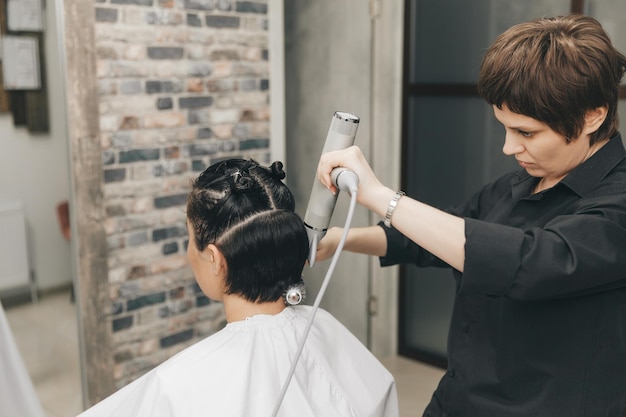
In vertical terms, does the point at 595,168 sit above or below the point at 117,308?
above

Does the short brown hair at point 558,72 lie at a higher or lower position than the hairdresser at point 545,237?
higher

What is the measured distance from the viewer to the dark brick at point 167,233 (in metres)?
2.77

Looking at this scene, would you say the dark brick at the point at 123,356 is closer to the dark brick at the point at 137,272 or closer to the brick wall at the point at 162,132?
the brick wall at the point at 162,132

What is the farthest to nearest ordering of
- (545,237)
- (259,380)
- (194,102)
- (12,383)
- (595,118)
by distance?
(194,102) < (12,383) < (259,380) < (595,118) < (545,237)

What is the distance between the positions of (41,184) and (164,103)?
759 millimetres

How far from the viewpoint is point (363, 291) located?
3594 mm

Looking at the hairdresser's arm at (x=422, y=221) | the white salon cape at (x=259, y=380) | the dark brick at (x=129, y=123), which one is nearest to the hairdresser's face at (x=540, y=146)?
the hairdresser's arm at (x=422, y=221)

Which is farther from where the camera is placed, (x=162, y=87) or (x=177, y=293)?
(x=177, y=293)

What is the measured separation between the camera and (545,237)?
112 centimetres

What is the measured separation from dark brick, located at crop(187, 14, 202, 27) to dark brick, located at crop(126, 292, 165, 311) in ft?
3.75

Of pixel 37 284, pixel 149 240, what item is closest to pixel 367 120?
pixel 149 240

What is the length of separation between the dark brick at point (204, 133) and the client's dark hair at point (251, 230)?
4.76 ft

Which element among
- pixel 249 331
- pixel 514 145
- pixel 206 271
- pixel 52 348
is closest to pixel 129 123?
pixel 52 348

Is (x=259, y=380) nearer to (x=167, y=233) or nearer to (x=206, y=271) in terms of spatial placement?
(x=206, y=271)
